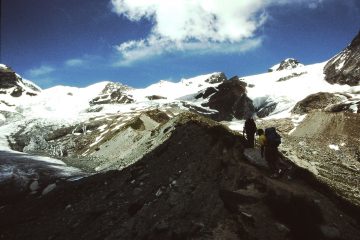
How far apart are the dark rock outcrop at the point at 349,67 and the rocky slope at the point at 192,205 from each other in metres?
165

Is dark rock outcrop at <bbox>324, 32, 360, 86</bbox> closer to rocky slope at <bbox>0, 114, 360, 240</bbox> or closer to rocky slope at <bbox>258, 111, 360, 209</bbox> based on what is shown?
rocky slope at <bbox>258, 111, 360, 209</bbox>

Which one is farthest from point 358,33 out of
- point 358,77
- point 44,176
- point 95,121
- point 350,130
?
point 44,176

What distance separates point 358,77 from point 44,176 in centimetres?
16216

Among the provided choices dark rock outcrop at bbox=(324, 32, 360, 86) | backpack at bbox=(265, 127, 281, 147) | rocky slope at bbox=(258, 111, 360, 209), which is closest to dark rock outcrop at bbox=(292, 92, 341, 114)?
dark rock outcrop at bbox=(324, 32, 360, 86)

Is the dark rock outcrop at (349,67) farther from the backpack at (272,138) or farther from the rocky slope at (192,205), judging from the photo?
the backpack at (272,138)

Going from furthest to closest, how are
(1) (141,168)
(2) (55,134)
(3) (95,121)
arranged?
1. (3) (95,121)
2. (2) (55,134)
3. (1) (141,168)

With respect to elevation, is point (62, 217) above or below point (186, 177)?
below

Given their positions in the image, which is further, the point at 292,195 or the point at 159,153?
the point at 159,153

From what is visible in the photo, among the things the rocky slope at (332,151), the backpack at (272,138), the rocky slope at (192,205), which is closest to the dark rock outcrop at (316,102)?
the rocky slope at (332,151)

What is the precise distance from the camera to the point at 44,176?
36031mm

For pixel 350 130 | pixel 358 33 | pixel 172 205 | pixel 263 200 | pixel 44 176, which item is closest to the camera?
pixel 263 200

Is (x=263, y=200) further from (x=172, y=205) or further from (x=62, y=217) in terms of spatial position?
(x=62, y=217)

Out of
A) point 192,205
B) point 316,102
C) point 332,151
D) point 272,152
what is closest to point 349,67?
point 316,102

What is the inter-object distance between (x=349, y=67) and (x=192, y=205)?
7242 inches
